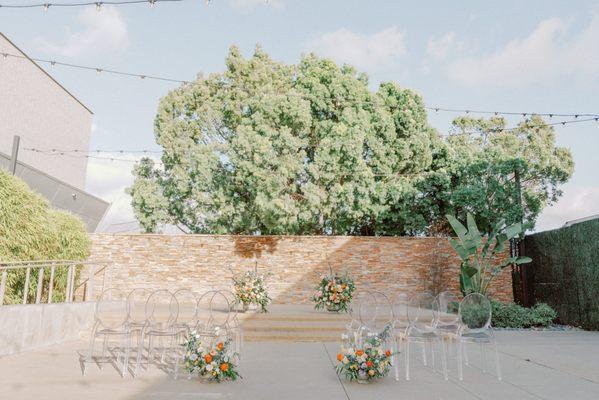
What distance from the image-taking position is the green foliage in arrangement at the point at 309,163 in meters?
12.5

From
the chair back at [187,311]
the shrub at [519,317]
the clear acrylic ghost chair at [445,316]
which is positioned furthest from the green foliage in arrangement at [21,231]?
the shrub at [519,317]

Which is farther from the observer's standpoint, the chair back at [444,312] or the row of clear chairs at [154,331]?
the chair back at [444,312]

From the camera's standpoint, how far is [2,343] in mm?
5637

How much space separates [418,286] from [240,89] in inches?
367

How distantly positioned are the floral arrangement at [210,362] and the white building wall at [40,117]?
17.5 m

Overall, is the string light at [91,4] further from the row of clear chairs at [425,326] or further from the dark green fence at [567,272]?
the dark green fence at [567,272]

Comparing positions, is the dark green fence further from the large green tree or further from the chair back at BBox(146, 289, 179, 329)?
the chair back at BBox(146, 289, 179, 329)

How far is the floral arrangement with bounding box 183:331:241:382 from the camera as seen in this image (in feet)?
14.3

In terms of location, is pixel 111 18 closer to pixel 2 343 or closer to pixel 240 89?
pixel 2 343

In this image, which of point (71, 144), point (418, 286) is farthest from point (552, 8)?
point (71, 144)

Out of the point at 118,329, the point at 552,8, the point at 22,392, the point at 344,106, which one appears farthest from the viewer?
the point at 344,106

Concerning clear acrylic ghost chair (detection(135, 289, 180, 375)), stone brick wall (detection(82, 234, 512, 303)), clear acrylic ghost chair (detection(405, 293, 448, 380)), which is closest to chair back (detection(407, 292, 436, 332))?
clear acrylic ghost chair (detection(405, 293, 448, 380))

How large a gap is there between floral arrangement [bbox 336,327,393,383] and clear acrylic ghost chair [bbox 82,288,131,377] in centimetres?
246

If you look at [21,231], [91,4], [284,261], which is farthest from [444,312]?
[284,261]
